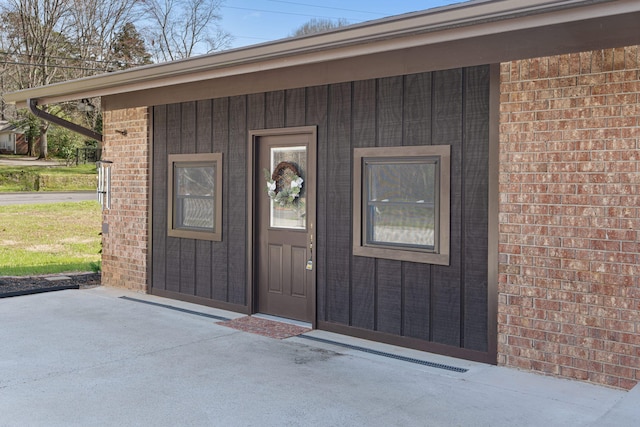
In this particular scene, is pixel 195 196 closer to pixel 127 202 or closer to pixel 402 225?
pixel 127 202

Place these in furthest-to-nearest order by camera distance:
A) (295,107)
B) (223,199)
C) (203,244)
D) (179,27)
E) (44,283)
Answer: (179,27) < (44,283) < (203,244) < (223,199) < (295,107)

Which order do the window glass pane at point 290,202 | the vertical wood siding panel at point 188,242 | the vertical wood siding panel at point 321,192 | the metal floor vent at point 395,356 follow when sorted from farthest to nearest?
the vertical wood siding panel at point 188,242 → the window glass pane at point 290,202 → the vertical wood siding panel at point 321,192 → the metal floor vent at point 395,356

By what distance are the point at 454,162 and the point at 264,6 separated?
34613 millimetres

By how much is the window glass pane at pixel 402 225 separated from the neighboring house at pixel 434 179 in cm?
1

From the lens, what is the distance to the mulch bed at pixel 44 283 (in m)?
8.22

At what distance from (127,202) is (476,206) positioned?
16.3 ft

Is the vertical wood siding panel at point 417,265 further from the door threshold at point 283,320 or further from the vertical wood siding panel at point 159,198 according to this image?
the vertical wood siding panel at point 159,198

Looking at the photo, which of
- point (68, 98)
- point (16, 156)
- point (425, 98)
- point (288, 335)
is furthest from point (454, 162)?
point (16, 156)

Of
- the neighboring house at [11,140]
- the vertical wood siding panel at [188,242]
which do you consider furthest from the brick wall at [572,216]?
the neighboring house at [11,140]

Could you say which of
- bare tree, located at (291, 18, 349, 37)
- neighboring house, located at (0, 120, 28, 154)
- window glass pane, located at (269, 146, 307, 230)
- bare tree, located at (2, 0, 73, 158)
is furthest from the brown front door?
neighboring house, located at (0, 120, 28, 154)

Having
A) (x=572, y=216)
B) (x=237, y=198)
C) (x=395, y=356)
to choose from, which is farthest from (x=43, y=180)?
(x=572, y=216)

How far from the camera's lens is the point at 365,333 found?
5.88 meters

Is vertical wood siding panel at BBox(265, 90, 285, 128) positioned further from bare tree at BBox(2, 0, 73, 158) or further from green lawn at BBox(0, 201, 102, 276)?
bare tree at BBox(2, 0, 73, 158)

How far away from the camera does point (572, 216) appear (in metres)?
4.59
